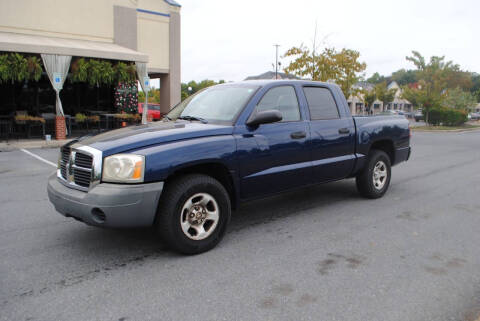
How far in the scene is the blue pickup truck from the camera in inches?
137

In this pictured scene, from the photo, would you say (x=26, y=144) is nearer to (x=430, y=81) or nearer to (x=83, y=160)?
(x=83, y=160)

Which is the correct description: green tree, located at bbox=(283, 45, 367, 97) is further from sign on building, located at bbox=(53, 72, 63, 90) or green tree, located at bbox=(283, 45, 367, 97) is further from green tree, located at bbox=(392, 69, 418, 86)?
green tree, located at bbox=(392, 69, 418, 86)

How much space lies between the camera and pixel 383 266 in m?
3.59

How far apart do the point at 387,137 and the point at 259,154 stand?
286cm

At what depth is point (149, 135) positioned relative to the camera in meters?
3.79

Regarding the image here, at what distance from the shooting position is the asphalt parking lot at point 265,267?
2.85 metres

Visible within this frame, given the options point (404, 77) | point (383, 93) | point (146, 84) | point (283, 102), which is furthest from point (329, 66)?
point (404, 77)

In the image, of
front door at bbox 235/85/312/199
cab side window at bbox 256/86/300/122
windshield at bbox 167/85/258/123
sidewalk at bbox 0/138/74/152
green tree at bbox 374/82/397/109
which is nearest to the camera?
front door at bbox 235/85/312/199

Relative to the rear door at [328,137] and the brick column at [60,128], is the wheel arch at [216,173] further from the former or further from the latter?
the brick column at [60,128]

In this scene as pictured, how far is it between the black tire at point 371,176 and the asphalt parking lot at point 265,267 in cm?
33

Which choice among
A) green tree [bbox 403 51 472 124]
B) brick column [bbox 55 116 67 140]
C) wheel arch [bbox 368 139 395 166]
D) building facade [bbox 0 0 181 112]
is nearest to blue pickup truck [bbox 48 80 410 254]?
wheel arch [bbox 368 139 395 166]

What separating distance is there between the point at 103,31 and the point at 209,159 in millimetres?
18881

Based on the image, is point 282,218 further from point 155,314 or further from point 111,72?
point 111,72

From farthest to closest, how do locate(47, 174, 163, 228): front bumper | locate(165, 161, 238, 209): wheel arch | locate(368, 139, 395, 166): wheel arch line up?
1. locate(368, 139, 395, 166): wheel arch
2. locate(165, 161, 238, 209): wheel arch
3. locate(47, 174, 163, 228): front bumper
